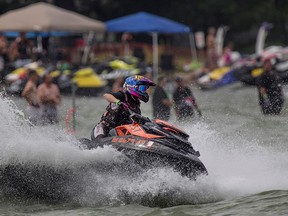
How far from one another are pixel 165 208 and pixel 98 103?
15382 millimetres

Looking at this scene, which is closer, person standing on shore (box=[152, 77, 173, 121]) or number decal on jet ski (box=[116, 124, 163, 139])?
number decal on jet ski (box=[116, 124, 163, 139])

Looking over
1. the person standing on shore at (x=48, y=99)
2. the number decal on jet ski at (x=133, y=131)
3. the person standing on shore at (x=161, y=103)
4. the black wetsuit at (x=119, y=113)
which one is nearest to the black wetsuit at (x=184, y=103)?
the person standing on shore at (x=161, y=103)

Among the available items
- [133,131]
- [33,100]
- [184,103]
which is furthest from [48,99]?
[133,131]

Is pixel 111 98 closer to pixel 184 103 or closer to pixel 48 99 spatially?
pixel 184 103

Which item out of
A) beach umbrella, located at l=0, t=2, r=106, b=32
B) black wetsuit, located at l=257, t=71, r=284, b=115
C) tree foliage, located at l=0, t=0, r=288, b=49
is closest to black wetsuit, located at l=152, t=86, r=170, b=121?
black wetsuit, located at l=257, t=71, r=284, b=115

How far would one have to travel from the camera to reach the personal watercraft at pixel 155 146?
9.77m

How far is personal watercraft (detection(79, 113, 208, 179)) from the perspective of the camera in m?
9.77

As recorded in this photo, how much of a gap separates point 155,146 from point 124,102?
1.16m

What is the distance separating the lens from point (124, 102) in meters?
10.8

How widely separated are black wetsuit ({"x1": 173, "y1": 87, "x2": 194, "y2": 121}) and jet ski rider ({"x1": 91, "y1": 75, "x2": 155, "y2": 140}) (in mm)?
5079

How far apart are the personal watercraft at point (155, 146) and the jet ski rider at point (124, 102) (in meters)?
0.32

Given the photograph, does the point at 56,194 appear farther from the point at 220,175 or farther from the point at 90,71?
the point at 90,71

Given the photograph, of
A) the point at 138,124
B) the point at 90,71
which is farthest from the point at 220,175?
the point at 90,71

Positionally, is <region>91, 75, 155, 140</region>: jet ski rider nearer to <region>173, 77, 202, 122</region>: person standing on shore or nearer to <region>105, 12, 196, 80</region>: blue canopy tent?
<region>173, 77, 202, 122</region>: person standing on shore
